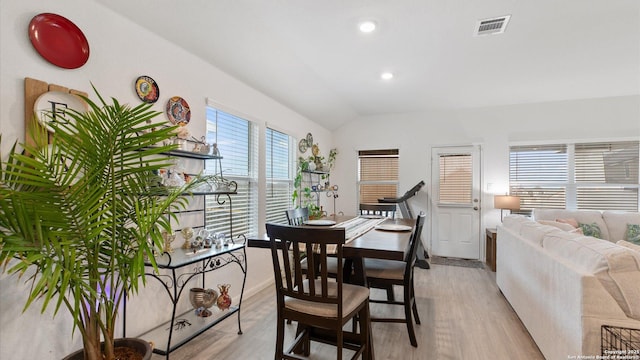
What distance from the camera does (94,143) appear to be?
129 centimetres

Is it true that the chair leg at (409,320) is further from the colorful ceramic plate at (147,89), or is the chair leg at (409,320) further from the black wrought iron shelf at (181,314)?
the colorful ceramic plate at (147,89)

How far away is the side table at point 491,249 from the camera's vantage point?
14.2 ft

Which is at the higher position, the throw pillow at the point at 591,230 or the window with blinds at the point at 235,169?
the window with blinds at the point at 235,169

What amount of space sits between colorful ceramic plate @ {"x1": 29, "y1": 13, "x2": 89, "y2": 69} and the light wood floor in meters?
1.98

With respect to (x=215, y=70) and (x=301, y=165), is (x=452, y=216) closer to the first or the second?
(x=301, y=165)

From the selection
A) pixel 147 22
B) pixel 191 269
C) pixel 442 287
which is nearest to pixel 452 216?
pixel 442 287

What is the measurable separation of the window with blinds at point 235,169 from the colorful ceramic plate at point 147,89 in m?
0.58

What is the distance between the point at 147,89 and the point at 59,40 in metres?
0.56

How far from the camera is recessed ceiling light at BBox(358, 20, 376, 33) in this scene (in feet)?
8.14

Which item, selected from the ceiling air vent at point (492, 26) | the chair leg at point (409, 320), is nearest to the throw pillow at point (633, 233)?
the ceiling air vent at point (492, 26)

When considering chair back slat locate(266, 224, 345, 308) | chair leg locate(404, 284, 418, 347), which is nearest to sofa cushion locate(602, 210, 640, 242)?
chair leg locate(404, 284, 418, 347)

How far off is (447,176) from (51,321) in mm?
5182

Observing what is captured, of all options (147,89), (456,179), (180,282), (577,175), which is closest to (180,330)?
(180,282)

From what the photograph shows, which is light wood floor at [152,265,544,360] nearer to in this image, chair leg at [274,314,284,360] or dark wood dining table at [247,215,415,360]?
chair leg at [274,314,284,360]
